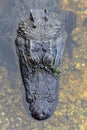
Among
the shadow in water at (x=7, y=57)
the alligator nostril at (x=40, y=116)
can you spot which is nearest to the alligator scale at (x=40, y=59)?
the alligator nostril at (x=40, y=116)

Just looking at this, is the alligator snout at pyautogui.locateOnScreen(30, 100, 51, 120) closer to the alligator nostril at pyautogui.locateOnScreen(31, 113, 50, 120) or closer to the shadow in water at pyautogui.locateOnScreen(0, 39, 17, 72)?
the alligator nostril at pyautogui.locateOnScreen(31, 113, 50, 120)

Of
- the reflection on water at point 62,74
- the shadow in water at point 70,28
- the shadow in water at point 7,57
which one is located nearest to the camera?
the reflection on water at point 62,74

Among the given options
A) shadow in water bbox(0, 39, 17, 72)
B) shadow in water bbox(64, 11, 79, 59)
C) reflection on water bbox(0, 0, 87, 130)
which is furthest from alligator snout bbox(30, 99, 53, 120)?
shadow in water bbox(64, 11, 79, 59)

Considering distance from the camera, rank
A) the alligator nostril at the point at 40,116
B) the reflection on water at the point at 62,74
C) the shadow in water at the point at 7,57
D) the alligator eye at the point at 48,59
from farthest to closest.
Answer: the shadow in water at the point at 7,57
the reflection on water at the point at 62,74
the alligator eye at the point at 48,59
the alligator nostril at the point at 40,116

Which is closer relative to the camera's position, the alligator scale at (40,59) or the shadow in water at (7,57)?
the alligator scale at (40,59)

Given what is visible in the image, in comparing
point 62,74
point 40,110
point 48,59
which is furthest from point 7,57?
point 40,110

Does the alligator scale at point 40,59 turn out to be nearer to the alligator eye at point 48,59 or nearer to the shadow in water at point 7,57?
the alligator eye at point 48,59
